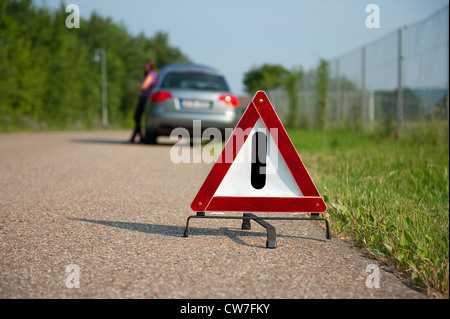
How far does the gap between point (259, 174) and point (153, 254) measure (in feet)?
3.42

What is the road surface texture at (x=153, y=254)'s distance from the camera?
286cm

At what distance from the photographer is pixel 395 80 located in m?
12.8

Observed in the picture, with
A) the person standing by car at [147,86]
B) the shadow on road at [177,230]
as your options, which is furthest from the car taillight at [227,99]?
the shadow on road at [177,230]

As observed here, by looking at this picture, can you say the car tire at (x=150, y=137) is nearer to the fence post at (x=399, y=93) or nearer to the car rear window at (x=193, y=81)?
the car rear window at (x=193, y=81)

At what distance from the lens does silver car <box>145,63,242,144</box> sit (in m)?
12.6

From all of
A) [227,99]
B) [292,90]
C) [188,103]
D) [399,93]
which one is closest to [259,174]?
[188,103]

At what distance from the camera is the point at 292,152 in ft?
13.3

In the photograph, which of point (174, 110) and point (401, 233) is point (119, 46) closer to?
point (174, 110)

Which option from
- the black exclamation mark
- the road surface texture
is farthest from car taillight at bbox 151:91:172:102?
the black exclamation mark

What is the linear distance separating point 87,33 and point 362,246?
196ft

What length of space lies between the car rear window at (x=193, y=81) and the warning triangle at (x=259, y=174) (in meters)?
9.09

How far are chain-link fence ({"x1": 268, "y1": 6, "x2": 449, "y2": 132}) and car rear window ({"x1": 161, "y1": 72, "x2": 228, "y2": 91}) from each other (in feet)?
13.4

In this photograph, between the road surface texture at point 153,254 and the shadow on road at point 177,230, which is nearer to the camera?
the road surface texture at point 153,254
